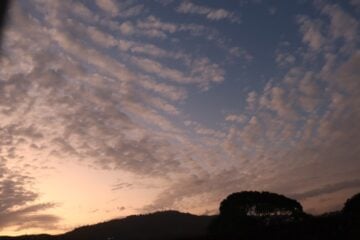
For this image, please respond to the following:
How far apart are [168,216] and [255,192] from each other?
6224 centimetres

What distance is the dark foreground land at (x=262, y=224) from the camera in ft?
69.6

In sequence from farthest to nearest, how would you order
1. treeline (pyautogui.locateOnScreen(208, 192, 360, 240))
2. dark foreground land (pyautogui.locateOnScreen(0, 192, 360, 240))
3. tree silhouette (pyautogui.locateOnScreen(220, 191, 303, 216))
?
tree silhouette (pyautogui.locateOnScreen(220, 191, 303, 216)), treeline (pyautogui.locateOnScreen(208, 192, 360, 240)), dark foreground land (pyautogui.locateOnScreen(0, 192, 360, 240))

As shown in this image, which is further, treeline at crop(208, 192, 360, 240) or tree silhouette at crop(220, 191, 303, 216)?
tree silhouette at crop(220, 191, 303, 216)

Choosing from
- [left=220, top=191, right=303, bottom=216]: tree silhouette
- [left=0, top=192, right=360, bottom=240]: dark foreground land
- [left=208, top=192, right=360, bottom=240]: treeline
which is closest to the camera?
[left=0, top=192, right=360, bottom=240]: dark foreground land

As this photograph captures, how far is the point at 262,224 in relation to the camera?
34.8 metres

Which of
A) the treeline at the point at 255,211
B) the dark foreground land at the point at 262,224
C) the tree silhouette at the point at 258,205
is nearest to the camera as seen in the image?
the dark foreground land at the point at 262,224

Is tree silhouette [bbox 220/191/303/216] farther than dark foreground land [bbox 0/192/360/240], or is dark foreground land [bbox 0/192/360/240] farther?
tree silhouette [bbox 220/191/303/216]

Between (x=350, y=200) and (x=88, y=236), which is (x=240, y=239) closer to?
(x=350, y=200)

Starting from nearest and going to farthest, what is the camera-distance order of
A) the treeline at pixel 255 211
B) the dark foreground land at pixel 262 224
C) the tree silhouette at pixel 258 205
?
the dark foreground land at pixel 262 224
the treeline at pixel 255 211
the tree silhouette at pixel 258 205

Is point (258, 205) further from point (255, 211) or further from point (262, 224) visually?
point (262, 224)

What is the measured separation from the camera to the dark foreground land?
21.2 metres

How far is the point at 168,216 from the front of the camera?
97.6 m

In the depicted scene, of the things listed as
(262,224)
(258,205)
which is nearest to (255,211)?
(258,205)

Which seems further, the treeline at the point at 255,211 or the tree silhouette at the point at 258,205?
the tree silhouette at the point at 258,205
